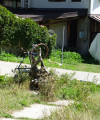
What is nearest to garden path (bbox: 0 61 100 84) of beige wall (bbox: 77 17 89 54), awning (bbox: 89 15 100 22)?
awning (bbox: 89 15 100 22)

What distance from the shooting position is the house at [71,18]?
2128 cm

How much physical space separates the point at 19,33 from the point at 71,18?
762 centimetres

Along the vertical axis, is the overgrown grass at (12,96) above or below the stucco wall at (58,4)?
below

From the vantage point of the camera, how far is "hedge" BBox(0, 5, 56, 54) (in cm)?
1265

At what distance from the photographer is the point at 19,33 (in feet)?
48.9

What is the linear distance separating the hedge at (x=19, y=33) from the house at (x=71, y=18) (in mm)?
3679

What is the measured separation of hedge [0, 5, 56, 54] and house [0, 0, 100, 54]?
368 cm

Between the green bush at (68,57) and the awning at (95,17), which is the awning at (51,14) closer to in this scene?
the awning at (95,17)

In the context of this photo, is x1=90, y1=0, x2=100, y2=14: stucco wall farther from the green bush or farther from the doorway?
the green bush

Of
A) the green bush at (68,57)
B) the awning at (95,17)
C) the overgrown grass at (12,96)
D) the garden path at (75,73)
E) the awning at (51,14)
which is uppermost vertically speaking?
the awning at (51,14)

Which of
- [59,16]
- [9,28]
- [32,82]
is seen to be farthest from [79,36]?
[32,82]

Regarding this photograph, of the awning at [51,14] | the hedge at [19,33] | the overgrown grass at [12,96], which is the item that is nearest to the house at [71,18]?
the awning at [51,14]

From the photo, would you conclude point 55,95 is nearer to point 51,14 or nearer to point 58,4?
point 51,14

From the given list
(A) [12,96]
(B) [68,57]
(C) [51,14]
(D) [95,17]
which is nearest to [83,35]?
(D) [95,17]
